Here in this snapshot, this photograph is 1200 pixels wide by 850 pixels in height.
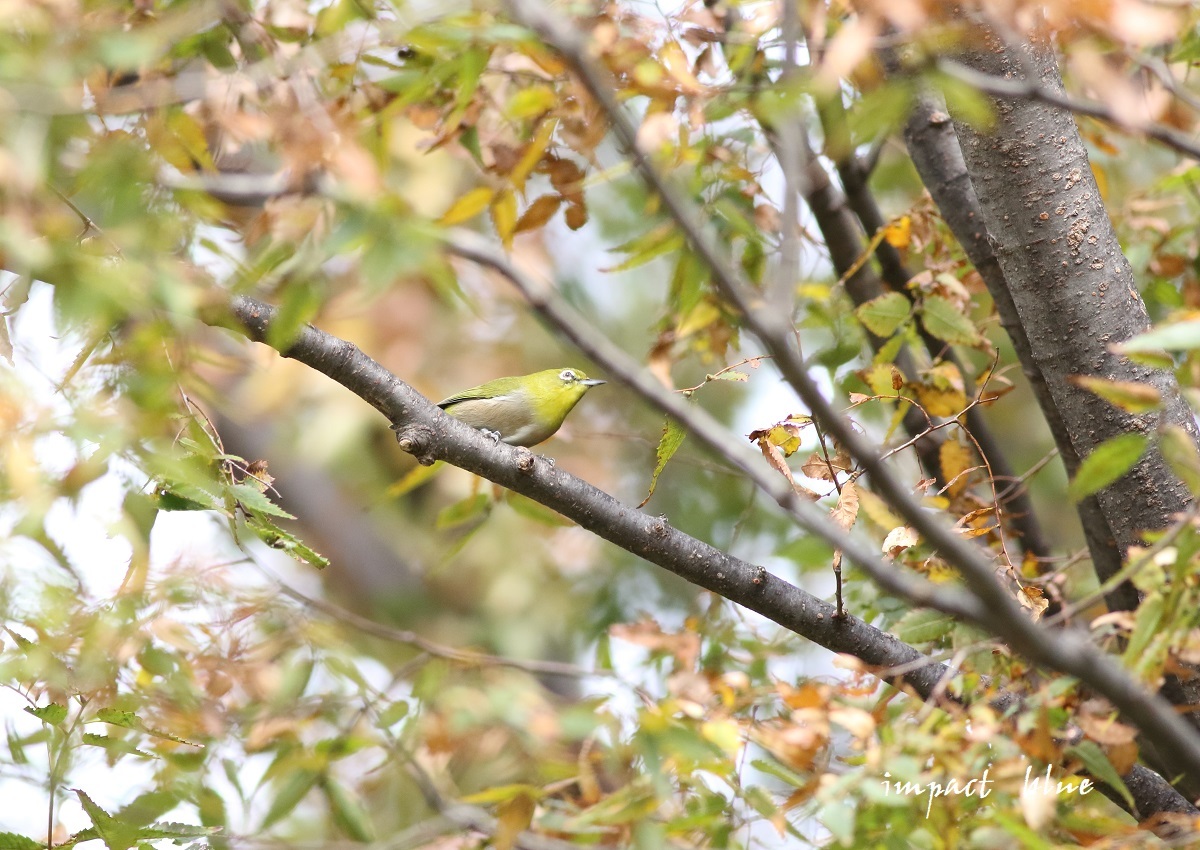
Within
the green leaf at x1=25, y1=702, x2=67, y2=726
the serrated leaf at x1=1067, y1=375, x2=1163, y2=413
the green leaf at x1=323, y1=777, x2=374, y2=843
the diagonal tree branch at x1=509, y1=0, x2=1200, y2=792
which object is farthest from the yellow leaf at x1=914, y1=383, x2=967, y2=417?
the green leaf at x1=25, y1=702, x2=67, y2=726

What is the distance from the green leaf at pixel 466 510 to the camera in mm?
3535

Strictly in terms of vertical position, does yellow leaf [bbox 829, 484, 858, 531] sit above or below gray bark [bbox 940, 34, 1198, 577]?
below

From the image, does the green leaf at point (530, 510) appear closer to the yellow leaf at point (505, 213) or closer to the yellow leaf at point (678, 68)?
the yellow leaf at point (505, 213)

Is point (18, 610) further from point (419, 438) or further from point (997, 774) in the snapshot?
point (997, 774)

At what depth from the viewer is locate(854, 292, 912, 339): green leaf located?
3.18 meters

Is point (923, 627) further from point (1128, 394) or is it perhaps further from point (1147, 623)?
point (1128, 394)

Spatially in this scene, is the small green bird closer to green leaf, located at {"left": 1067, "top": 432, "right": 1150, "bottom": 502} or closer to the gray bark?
the gray bark

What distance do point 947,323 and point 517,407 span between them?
103 inches

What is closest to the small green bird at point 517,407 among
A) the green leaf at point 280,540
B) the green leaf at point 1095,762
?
the green leaf at point 280,540

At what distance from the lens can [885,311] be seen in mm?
3186

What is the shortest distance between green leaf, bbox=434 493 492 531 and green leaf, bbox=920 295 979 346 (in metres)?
1.66

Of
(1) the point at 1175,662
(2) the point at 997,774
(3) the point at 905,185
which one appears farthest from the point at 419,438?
(3) the point at 905,185

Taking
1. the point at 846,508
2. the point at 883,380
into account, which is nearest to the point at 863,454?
the point at 846,508

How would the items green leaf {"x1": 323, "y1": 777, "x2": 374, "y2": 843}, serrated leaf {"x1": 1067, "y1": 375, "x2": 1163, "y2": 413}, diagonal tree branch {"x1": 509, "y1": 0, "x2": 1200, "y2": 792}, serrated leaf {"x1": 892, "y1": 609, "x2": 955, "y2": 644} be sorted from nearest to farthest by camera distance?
diagonal tree branch {"x1": 509, "y1": 0, "x2": 1200, "y2": 792} < serrated leaf {"x1": 1067, "y1": 375, "x2": 1163, "y2": 413} < serrated leaf {"x1": 892, "y1": 609, "x2": 955, "y2": 644} < green leaf {"x1": 323, "y1": 777, "x2": 374, "y2": 843}
